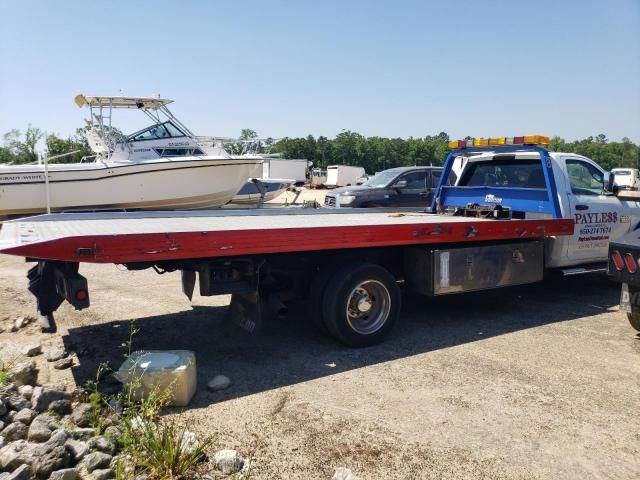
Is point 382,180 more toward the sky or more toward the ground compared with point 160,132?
more toward the ground

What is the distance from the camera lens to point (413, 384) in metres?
4.53

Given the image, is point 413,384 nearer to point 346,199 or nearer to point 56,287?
point 56,287

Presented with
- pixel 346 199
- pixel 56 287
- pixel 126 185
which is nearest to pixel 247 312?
pixel 56 287

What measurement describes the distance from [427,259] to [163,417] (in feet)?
10.5

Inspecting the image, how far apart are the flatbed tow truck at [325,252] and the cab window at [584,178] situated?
1.19 ft

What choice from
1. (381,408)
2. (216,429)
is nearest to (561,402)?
(381,408)

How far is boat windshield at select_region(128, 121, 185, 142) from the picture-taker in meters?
15.8

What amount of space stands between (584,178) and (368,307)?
3887mm

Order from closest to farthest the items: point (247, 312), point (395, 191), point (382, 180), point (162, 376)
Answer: point (162, 376)
point (247, 312)
point (395, 191)
point (382, 180)

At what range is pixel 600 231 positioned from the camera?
729 centimetres

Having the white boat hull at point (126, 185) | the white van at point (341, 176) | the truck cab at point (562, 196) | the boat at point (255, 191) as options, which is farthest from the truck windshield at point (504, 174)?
the white van at point (341, 176)

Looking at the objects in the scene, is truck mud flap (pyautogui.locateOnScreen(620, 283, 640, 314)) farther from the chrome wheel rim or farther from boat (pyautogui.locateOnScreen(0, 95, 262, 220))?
boat (pyautogui.locateOnScreen(0, 95, 262, 220))

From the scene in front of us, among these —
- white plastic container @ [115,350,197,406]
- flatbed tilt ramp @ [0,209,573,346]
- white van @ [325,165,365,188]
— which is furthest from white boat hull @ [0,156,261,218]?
white van @ [325,165,365,188]

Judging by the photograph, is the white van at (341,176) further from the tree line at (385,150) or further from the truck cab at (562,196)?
the truck cab at (562,196)
